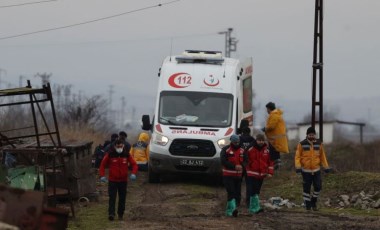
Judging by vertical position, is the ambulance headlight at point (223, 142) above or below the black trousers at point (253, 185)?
above

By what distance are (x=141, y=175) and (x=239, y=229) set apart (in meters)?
12.8

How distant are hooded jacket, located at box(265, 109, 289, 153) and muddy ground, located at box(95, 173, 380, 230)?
1.93 m

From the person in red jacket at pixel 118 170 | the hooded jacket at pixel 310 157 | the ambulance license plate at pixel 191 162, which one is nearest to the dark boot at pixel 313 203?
the hooded jacket at pixel 310 157

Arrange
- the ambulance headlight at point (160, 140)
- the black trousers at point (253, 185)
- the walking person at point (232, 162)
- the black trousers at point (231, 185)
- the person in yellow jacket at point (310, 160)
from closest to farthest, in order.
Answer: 1. the black trousers at point (231, 185)
2. the walking person at point (232, 162)
3. the black trousers at point (253, 185)
4. the person in yellow jacket at point (310, 160)
5. the ambulance headlight at point (160, 140)

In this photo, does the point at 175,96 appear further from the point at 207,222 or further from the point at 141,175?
the point at 207,222

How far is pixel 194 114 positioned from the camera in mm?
21922

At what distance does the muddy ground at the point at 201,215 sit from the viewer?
13740 millimetres

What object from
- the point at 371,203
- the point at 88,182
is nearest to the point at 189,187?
the point at 88,182

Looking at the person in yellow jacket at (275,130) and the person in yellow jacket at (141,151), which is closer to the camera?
the person in yellow jacket at (275,130)

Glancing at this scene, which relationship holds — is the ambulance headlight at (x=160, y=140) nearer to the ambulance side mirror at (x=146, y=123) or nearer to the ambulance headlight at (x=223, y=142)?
the ambulance side mirror at (x=146, y=123)

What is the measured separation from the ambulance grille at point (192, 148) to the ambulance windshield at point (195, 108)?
0.64 m

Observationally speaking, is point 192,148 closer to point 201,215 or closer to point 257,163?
→ point 257,163

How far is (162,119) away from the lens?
21.9 meters

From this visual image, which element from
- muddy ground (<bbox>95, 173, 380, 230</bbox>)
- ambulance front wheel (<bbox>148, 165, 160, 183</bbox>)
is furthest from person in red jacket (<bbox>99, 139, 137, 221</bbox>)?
ambulance front wheel (<bbox>148, 165, 160, 183</bbox>)
